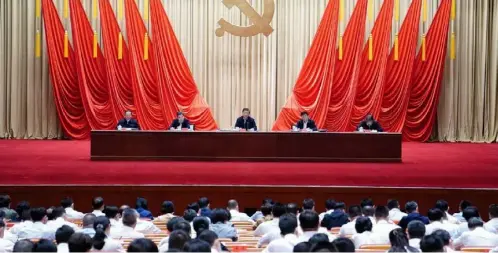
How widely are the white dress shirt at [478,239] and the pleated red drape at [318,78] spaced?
31.8 ft

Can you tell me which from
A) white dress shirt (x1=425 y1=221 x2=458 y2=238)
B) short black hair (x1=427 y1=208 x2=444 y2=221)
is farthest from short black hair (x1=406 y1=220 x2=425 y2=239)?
short black hair (x1=427 y1=208 x2=444 y2=221)

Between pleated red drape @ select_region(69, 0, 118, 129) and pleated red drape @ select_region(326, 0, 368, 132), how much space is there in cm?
437

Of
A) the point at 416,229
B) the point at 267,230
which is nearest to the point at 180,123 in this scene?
the point at 267,230

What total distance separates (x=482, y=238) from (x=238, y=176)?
4545 millimetres

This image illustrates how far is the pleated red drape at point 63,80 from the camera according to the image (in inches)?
595

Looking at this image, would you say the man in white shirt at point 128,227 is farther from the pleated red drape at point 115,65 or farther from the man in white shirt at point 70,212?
the pleated red drape at point 115,65

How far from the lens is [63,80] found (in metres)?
15.3

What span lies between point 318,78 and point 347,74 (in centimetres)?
61

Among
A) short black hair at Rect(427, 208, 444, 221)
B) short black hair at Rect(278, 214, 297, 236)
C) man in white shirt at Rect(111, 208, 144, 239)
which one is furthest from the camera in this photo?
short black hair at Rect(427, 208, 444, 221)

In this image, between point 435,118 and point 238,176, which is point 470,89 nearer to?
point 435,118

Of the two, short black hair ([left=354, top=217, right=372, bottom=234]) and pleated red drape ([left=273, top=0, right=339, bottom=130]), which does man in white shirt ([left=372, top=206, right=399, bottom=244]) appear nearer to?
short black hair ([left=354, top=217, right=372, bottom=234])

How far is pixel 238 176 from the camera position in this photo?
934 centimetres

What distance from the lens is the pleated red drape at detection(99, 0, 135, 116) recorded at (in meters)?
15.0

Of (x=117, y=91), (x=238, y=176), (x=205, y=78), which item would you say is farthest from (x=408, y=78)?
(x=238, y=176)
